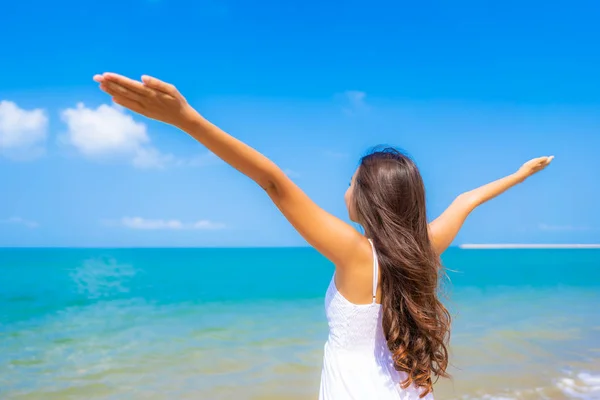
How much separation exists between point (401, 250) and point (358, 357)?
445mm

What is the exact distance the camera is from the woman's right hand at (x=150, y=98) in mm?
1309

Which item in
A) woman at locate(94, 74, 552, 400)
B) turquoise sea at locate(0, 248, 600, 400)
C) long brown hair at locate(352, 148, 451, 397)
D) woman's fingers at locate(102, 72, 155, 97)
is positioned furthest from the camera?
turquoise sea at locate(0, 248, 600, 400)

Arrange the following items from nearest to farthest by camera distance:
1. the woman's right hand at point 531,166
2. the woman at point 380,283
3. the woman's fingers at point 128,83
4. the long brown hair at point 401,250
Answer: the woman's fingers at point 128,83 < the woman at point 380,283 < the long brown hair at point 401,250 < the woman's right hand at point 531,166

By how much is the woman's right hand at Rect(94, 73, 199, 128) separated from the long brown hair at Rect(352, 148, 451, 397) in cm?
78

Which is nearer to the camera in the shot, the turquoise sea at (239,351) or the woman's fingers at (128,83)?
the woman's fingers at (128,83)

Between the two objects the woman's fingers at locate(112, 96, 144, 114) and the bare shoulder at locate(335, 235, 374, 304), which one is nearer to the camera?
the woman's fingers at locate(112, 96, 144, 114)

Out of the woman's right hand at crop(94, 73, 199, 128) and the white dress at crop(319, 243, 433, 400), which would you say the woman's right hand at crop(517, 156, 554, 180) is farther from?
the woman's right hand at crop(94, 73, 199, 128)

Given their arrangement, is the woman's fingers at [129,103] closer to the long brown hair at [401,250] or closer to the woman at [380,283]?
the woman at [380,283]

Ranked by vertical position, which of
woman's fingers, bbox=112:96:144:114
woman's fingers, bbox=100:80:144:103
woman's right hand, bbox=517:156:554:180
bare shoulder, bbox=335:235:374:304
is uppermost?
woman's right hand, bbox=517:156:554:180

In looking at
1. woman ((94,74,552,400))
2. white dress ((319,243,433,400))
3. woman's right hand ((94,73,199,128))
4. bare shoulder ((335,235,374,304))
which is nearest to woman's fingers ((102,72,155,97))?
woman's right hand ((94,73,199,128))

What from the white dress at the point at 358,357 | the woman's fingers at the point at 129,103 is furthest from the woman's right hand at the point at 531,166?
the woman's fingers at the point at 129,103

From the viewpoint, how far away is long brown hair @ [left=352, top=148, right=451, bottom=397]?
6.23 feet

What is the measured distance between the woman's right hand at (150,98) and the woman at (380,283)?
0.42 metres

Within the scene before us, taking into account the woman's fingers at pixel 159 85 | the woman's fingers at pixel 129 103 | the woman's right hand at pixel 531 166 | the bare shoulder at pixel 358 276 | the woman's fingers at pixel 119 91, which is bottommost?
the bare shoulder at pixel 358 276
